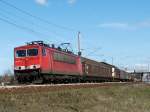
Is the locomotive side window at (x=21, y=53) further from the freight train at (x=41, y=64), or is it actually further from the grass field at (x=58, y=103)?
the grass field at (x=58, y=103)

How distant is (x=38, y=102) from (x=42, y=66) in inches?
603

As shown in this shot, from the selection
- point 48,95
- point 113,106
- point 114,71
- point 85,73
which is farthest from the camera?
point 114,71

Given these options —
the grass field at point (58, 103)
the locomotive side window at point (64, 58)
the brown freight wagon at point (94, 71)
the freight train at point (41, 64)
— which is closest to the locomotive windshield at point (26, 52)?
the freight train at point (41, 64)

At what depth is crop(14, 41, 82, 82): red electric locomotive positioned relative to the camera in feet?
112

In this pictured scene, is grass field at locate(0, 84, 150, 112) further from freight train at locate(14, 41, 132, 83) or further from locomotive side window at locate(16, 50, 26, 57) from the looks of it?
locomotive side window at locate(16, 50, 26, 57)

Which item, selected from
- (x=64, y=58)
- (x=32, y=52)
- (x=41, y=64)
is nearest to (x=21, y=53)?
(x=32, y=52)

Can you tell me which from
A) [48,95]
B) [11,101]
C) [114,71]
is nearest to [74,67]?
[48,95]

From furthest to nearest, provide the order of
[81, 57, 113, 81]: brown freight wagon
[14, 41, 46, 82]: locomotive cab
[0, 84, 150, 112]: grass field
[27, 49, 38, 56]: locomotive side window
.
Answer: [81, 57, 113, 81]: brown freight wagon → [27, 49, 38, 56]: locomotive side window → [14, 41, 46, 82]: locomotive cab → [0, 84, 150, 112]: grass field

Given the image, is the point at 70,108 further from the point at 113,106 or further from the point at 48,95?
the point at 113,106

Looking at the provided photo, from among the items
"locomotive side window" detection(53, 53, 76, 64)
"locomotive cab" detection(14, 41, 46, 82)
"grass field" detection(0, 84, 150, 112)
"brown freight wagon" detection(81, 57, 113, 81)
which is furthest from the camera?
"brown freight wagon" detection(81, 57, 113, 81)

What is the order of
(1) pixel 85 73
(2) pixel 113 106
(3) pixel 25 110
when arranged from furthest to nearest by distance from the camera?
(1) pixel 85 73 → (2) pixel 113 106 → (3) pixel 25 110

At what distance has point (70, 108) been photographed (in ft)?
66.3

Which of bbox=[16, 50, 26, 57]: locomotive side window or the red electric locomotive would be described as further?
bbox=[16, 50, 26, 57]: locomotive side window

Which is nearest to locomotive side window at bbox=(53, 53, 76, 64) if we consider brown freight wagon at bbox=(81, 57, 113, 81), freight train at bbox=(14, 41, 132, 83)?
freight train at bbox=(14, 41, 132, 83)
